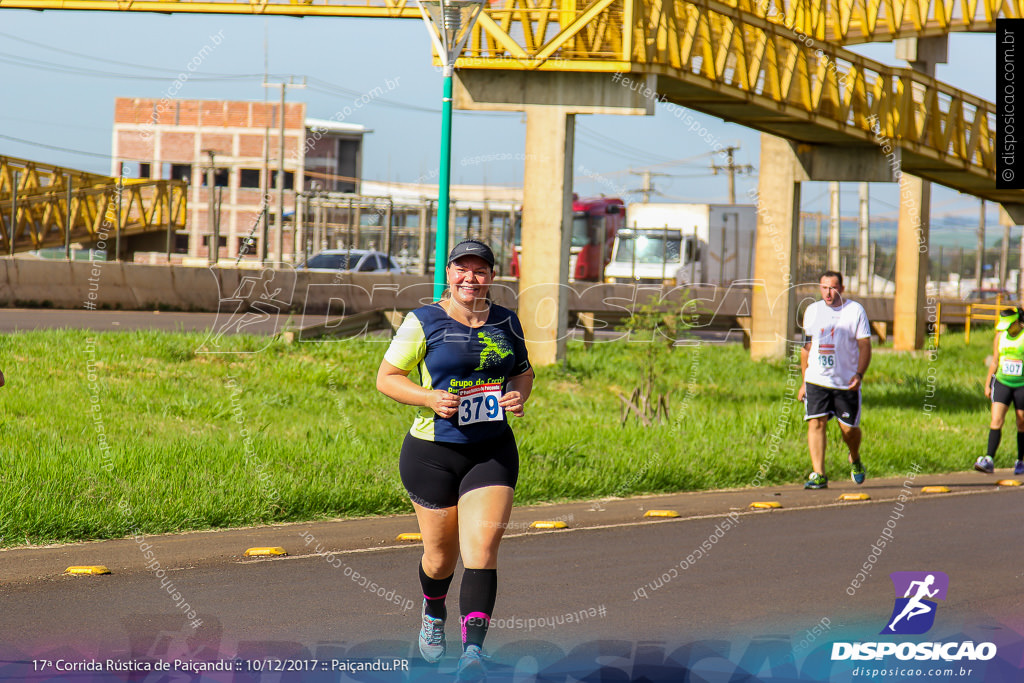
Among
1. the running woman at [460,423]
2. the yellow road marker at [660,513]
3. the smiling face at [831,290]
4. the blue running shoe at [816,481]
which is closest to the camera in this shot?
the running woman at [460,423]

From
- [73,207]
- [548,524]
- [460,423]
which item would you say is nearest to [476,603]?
[460,423]

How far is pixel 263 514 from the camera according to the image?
32.3 feet

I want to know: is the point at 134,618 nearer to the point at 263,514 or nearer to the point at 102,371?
the point at 263,514

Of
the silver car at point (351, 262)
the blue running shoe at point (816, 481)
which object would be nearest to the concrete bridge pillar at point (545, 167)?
the blue running shoe at point (816, 481)

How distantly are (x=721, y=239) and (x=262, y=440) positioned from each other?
1203 inches

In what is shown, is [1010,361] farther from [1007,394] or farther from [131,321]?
[131,321]

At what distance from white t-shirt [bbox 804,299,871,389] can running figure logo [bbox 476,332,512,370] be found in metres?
7.14

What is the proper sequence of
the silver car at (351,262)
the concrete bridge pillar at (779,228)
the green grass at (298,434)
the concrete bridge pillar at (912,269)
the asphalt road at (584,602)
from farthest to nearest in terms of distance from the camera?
the silver car at (351,262) → the concrete bridge pillar at (912,269) → the concrete bridge pillar at (779,228) → the green grass at (298,434) → the asphalt road at (584,602)

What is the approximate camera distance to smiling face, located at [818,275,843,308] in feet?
40.0

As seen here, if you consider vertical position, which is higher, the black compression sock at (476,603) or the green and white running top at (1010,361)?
the green and white running top at (1010,361)

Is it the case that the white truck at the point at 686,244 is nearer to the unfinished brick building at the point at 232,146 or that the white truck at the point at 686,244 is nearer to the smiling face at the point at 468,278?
the smiling face at the point at 468,278

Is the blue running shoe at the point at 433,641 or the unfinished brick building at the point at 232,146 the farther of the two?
the unfinished brick building at the point at 232,146

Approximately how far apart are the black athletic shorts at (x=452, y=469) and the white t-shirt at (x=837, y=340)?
23.8ft

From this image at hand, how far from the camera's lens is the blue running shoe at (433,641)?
5.81 metres
